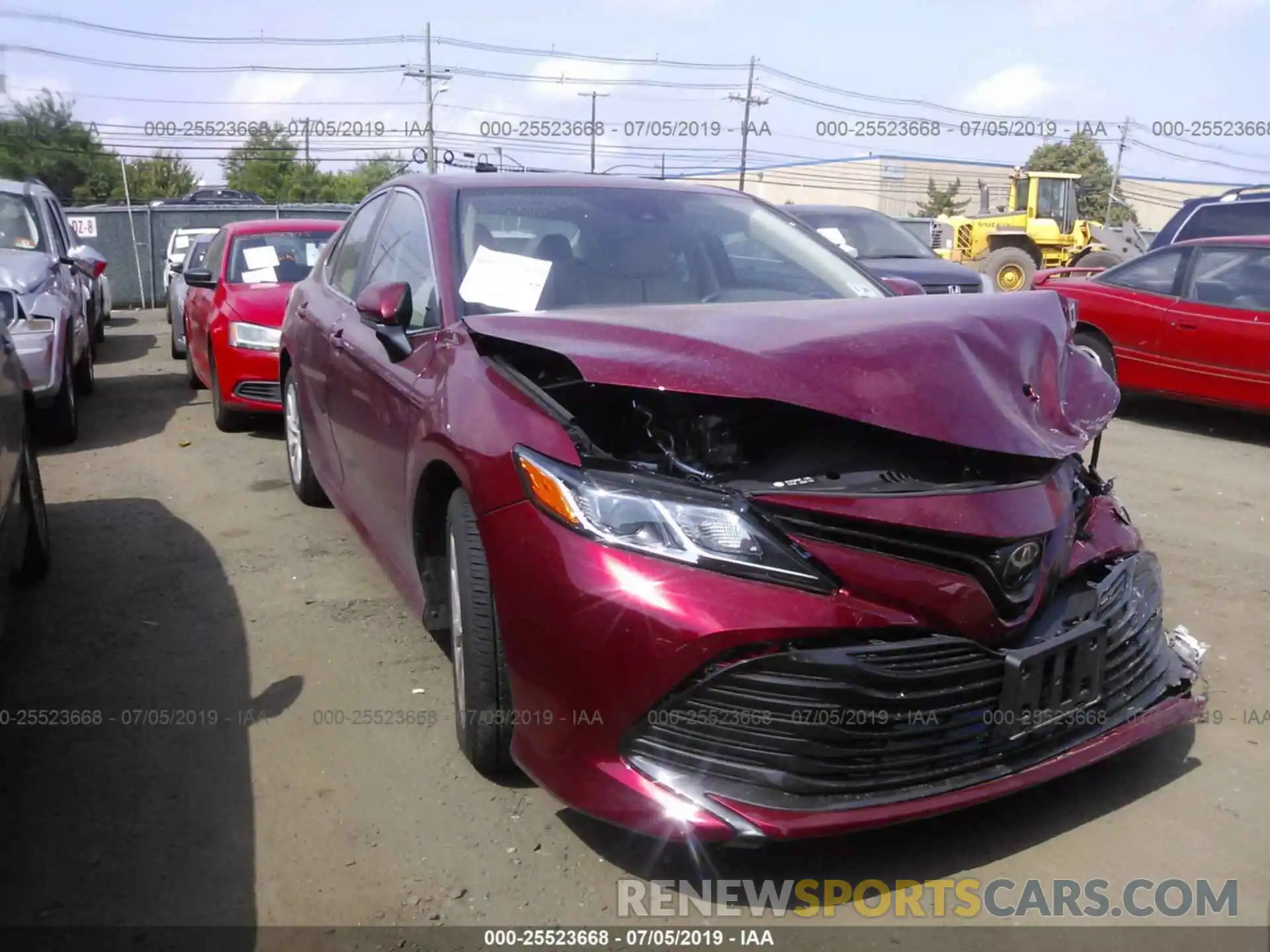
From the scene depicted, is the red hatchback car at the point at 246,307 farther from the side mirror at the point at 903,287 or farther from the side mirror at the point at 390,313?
the side mirror at the point at 903,287

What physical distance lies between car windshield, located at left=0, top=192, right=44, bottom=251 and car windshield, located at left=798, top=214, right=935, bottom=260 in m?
6.76

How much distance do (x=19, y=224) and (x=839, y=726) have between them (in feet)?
29.4

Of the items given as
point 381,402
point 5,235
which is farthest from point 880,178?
point 381,402

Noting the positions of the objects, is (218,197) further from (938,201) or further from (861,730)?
(938,201)

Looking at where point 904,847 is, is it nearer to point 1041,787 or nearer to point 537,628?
point 1041,787

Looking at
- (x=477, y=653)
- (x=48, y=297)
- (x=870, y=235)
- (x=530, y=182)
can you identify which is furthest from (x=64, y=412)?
(x=870, y=235)

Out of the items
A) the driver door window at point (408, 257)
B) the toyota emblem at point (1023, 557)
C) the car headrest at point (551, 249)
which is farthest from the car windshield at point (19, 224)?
the toyota emblem at point (1023, 557)

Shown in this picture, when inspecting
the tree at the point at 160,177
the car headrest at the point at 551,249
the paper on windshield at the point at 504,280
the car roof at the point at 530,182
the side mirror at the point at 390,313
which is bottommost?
the tree at the point at 160,177

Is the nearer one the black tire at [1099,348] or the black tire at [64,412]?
the black tire at [64,412]

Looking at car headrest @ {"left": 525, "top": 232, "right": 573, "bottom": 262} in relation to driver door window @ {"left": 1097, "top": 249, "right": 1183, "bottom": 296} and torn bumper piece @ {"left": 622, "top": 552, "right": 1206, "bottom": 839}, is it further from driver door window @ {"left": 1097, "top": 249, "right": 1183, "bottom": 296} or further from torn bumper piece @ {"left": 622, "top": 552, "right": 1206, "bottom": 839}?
driver door window @ {"left": 1097, "top": 249, "right": 1183, "bottom": 296}

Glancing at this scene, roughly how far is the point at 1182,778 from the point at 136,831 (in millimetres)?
2858

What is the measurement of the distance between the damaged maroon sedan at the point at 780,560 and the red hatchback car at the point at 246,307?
4.36 m

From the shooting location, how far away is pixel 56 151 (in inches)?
2039

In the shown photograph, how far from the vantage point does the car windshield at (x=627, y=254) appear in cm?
368
